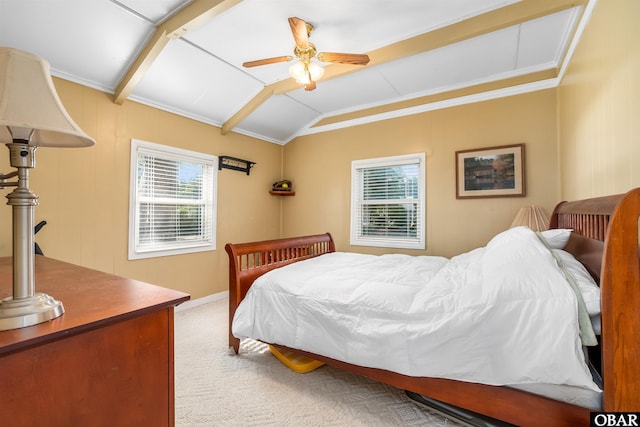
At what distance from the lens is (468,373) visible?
4.61 feet

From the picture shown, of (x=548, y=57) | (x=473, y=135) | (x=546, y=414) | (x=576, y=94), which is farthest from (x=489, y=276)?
(x=548, y=57)

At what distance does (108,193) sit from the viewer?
2.97 m

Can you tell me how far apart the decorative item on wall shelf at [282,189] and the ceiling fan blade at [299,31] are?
265 cm

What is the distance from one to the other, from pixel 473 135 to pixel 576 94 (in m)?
1.03

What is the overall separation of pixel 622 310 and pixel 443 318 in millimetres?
675

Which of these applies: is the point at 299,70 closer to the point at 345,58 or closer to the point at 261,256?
the point at 345,58

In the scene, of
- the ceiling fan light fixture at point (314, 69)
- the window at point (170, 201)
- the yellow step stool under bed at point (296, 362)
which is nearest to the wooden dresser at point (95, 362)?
the yellow step stool under bed at point (296, 362)

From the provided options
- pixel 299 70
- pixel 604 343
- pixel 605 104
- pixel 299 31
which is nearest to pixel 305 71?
pixel 299 70

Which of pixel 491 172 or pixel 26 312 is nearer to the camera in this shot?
pixel 26 312

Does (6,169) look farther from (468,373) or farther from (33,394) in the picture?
(468,373)

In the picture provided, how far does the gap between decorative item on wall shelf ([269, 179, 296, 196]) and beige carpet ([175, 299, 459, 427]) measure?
2659mm

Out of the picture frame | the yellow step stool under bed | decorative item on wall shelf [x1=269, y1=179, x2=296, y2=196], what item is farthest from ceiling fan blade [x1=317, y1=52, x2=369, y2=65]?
decorative item on wall shelf [x1=269, y1=179, x2=296, y2=196]

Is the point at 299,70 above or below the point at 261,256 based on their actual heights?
above

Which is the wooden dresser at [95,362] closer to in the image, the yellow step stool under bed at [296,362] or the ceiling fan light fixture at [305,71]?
the yellow step stool under bed at [296,362]
